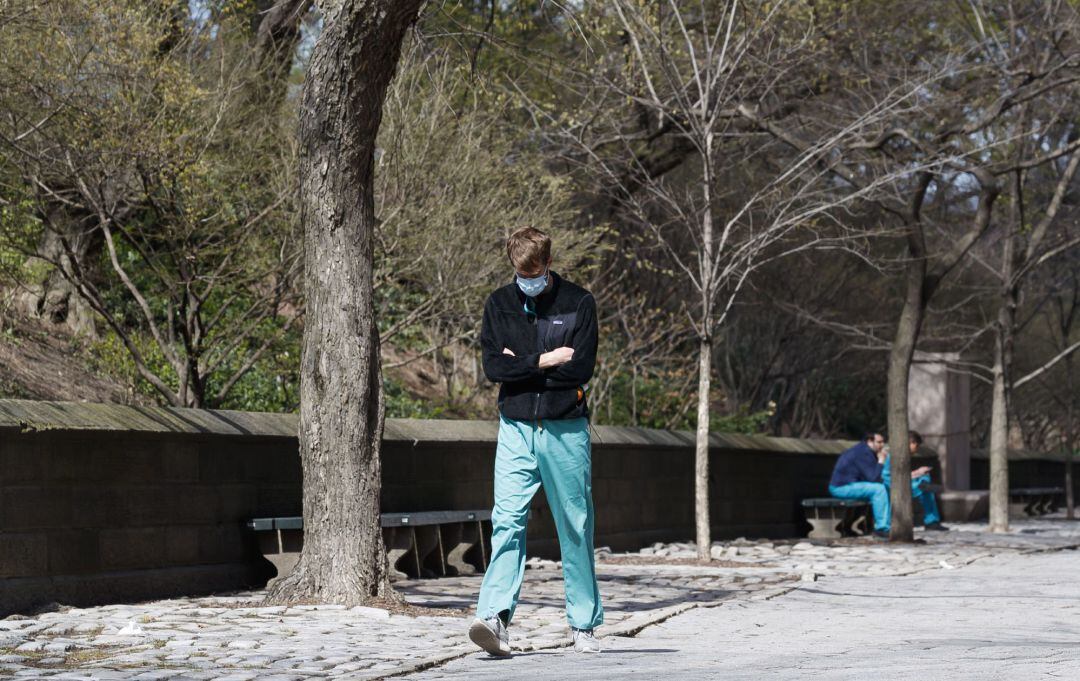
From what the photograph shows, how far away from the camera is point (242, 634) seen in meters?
7.84

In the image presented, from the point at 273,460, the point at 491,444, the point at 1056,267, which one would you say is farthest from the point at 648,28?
the point at 1056,267

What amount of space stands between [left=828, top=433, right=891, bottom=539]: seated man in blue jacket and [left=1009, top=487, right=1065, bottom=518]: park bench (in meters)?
8.89

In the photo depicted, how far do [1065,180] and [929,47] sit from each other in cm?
263

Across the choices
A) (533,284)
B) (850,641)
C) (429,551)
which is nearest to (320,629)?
(533,284)

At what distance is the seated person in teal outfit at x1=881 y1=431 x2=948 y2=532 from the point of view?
21831 mm

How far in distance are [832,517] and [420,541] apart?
348 inches

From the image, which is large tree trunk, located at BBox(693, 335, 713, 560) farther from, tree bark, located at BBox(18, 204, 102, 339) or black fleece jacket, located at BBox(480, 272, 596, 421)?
black fleece jacket, located at BBox(480, 272, 596, 421)

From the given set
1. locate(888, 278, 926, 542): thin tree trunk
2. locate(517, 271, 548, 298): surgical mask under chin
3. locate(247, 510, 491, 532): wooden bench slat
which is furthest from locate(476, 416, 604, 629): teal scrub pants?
locate(888, 278, 926, 542): thin tree trunk

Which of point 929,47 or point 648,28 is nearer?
point 648,28

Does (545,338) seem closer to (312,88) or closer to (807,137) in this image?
(312,88)

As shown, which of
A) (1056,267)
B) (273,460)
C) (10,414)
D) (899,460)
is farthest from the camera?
(1056,267)

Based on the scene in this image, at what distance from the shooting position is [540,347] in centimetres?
764

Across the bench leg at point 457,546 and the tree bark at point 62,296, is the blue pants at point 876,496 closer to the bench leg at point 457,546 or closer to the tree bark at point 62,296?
the bench leg at point 457,546

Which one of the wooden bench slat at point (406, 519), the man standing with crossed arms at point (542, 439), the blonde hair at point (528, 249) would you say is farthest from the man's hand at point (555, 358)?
the wooden bench slat at point (406, 519)
